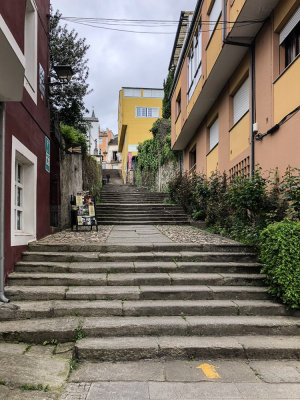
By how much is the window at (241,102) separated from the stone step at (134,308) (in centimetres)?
537

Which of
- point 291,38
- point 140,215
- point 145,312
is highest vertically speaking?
point 291,38

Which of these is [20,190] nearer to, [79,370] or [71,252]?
[71,252]

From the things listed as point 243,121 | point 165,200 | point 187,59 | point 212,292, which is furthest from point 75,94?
point 212,292

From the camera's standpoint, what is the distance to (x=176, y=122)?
15.9 metres

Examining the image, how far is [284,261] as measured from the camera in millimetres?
4207

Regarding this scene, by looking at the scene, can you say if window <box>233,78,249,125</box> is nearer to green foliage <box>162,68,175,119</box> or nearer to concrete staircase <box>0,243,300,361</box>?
concrete staircase <box>0,243,300,361</box>

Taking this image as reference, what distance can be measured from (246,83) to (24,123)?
5707 mm

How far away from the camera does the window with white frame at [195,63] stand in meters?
11.0

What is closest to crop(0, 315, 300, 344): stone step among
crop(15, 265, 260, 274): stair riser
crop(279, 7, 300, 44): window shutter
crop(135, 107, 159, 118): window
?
crop(15, 265, 260, 274): stair riser

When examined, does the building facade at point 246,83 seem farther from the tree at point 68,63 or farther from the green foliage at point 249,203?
the tree at point 68,63

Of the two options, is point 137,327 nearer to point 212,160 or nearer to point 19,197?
point 19,197

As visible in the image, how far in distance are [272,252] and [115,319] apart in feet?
7.25

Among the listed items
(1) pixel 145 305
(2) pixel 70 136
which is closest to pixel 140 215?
(2) pixel 70 136

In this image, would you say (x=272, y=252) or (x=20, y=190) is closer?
(x=272, y=252)
